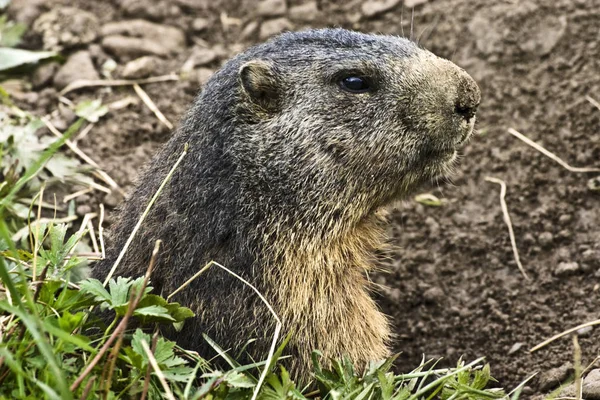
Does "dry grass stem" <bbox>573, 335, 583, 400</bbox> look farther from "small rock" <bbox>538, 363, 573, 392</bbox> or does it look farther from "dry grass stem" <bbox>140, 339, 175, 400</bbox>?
"dry grass stem" <bbox>140, 339, 175, 400</bbox>

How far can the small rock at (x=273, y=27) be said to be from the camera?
8.15m

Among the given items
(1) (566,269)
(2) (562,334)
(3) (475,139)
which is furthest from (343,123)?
(3) (475,139)

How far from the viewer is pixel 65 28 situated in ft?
26.3

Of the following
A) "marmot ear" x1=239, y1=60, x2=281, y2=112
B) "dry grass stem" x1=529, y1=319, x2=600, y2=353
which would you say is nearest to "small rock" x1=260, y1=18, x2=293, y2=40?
"marmot ear" x1=239, y1=60, x2=281, y2=112

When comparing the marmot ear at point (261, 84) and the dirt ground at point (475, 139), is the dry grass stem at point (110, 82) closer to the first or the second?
the dirt ground at point (475, 139)

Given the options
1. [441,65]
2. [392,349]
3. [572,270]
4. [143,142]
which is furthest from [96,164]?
[572,270]

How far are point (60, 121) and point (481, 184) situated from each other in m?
3.60

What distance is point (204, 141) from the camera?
4961 mm

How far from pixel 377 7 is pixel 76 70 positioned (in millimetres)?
2885

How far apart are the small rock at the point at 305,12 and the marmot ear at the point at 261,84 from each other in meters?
3.44

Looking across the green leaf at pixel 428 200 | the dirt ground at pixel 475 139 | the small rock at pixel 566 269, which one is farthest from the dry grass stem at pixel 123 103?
the small rock at pixel 566 269

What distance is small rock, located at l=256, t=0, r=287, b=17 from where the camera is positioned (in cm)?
831

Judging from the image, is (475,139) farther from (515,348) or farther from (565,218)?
(515,348)

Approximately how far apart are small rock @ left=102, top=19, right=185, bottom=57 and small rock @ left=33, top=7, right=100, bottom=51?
0.15 metres
